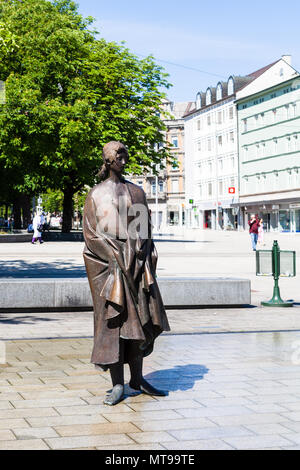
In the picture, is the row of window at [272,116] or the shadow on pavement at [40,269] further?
the row of window at [272,116]

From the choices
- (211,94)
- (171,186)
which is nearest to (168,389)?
(211,94)

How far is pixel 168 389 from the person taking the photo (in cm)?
612

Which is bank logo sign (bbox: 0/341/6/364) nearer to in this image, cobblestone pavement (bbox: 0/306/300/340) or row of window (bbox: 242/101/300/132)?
cobblestone pavement (bbox: 0/306/300/340)

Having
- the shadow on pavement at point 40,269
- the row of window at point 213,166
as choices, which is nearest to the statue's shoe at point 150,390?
the shadow on pavement at point 40,269

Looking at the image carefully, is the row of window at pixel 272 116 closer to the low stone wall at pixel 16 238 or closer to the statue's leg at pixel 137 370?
the low stone wall at pixel 16 238

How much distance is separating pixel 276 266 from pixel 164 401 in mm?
7567

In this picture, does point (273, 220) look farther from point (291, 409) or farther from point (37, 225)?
point (291, 409)

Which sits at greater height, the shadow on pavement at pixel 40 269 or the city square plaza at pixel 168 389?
the shadow on pavement at pixel 40 269

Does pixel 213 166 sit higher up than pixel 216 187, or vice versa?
pixel 213 166

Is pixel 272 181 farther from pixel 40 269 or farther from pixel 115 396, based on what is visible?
pixel 115 396

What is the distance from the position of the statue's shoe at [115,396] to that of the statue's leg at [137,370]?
25 centimetres

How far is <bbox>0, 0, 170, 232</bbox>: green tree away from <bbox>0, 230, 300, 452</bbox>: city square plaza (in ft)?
89.0

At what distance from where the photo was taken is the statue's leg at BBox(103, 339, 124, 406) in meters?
5.55

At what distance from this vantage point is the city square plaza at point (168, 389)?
460cm
